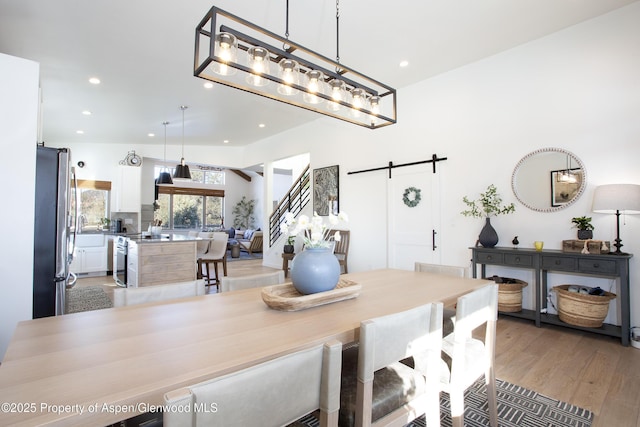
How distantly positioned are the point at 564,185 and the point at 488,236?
3.17 feet

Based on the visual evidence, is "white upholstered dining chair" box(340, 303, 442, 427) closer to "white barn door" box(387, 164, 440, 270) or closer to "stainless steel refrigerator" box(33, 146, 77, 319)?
"stainless steel refrigerator" box(33, 146, 77, 319)

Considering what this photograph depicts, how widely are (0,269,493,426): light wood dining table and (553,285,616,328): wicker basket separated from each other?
7.46 ft

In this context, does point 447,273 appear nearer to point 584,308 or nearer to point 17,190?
point 584,308

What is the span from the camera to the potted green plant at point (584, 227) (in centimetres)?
323

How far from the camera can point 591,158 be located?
3320 mm

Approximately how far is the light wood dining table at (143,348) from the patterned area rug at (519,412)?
79 cm

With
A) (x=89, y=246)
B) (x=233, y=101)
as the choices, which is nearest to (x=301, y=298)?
(x=233, y=101)

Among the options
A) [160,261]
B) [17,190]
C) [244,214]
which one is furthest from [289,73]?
[244,214]

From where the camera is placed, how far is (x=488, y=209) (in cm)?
393

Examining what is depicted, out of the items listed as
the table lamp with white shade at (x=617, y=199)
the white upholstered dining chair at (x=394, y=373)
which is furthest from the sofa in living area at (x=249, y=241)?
the white upholstered dining chair at (x=394, y=373)

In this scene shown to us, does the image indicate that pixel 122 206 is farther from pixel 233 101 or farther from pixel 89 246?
pixel 233 101

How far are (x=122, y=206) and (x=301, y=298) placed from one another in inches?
284

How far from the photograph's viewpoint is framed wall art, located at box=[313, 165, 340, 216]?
243 inches

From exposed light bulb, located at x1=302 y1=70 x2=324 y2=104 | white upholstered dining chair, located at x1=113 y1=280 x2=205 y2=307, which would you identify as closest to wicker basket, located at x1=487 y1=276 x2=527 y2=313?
exposed light bulb, located at x1=302 y1=70 x2=324 y2=104
